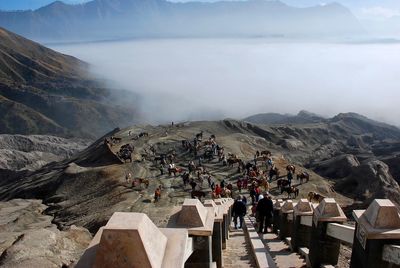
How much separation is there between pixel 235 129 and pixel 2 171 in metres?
44.2

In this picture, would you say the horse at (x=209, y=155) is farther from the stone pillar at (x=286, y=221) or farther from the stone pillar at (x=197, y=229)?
the stone pillar at (x=197, y=229)

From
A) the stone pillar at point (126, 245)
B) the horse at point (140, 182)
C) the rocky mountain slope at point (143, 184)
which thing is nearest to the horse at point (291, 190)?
the rocky mountain slope at point (143, 184)

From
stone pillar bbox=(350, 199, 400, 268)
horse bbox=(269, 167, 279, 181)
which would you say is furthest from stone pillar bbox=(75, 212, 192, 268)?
horse bbox=(269, 167, 279, 181)

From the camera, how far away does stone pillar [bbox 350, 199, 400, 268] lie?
21.6ft

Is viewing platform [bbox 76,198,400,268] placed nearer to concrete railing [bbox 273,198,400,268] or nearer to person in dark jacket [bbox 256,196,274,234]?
concrete railing [bbox 273,198,400,268]

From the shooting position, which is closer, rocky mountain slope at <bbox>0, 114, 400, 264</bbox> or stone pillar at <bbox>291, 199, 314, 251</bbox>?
stone pillar at <bbox>291, 199, 314, 251</bbox>

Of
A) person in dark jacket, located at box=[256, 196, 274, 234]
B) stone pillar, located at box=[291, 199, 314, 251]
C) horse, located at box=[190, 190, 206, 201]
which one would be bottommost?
horse, located at box=[190, 190, 206, 201]

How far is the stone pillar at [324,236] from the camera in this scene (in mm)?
9016

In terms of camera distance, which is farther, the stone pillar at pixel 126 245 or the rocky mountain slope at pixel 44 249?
the rocky mountain slope at pixel 44 249

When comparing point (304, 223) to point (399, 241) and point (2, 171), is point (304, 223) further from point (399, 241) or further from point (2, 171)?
point (2, 171)

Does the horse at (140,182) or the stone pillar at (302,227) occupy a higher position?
the stone pillar at (302,227)

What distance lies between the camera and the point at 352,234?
785 centimetres

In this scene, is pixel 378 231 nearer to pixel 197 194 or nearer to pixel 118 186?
pixel 197 194

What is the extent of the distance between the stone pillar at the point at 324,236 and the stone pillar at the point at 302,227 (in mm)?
1986
